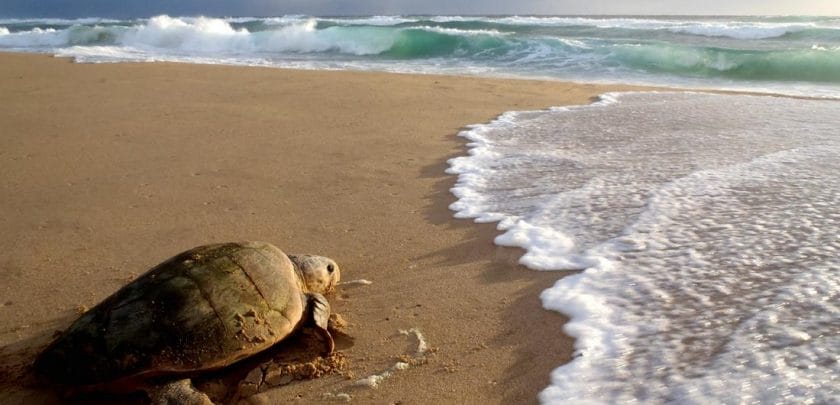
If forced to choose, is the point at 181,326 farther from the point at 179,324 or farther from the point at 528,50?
the point at 528,50

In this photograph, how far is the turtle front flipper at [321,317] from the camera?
244 centimetres

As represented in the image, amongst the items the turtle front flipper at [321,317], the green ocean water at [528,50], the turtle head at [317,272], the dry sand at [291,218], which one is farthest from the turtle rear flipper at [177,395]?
the green ocean water at [528,50]

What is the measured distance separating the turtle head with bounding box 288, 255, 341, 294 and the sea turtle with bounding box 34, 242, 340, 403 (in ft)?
0.68

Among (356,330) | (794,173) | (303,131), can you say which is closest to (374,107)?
(303,131)

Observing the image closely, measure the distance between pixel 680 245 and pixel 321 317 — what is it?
1.88m

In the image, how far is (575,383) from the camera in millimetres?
2195

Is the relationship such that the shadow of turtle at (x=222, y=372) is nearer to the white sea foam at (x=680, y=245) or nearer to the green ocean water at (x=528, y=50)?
the white sea foam at (x=680, y=245)

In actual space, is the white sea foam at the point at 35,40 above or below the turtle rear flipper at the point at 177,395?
above

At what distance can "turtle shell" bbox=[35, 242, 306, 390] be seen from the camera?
81.9 inches

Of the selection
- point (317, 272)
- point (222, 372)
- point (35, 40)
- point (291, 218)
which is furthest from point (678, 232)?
point (35, 40)

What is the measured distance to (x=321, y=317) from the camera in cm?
247

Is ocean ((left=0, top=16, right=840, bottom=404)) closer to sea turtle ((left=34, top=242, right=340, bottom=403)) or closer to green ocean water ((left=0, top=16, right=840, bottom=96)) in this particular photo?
sea turtle ((left=34, top=242, right=340, bottom=403))

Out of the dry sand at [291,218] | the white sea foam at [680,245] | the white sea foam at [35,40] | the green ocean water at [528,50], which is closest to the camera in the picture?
the white sea foam at [680,245]

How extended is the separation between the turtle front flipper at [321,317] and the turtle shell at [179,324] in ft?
0.18
